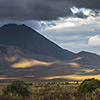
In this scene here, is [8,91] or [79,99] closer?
[79,99]

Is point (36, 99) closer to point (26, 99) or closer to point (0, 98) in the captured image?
point (26, 99)

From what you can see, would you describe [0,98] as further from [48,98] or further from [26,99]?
[48,98]

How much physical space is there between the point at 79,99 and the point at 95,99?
59.7 inches

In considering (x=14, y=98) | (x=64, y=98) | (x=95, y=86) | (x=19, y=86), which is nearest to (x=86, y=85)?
(x=95, y=86)

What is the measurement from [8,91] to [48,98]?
5575 mm

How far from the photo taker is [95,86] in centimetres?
2625

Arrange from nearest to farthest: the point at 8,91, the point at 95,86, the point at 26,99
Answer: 1. the point at 26,99
2. the point at 8,91
3. the point at 95,86

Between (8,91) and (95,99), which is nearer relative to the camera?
(95,99)

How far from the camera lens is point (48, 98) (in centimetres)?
2152

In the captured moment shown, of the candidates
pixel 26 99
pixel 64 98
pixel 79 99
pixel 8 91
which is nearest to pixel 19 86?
pixel 8 91

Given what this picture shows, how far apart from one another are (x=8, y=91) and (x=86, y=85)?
9700 mm

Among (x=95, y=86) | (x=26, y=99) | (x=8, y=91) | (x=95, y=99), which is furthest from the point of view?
(x=95, y=86)

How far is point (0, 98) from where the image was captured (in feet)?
67.3

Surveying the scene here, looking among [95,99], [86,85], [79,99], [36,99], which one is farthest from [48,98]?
[86,85]
